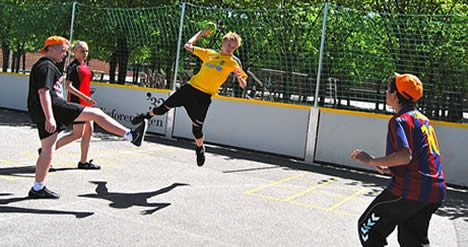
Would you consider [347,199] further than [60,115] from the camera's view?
Yes

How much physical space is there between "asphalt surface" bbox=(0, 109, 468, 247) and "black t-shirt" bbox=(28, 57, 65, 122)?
39.3 inches

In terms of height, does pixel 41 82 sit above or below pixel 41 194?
above

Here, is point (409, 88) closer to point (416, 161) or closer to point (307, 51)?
point (416, 161)

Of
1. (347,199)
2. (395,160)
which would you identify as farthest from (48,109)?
(347,199)

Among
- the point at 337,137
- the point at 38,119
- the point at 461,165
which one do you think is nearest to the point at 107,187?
the point at 38,119

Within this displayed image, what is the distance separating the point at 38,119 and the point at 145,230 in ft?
5.92

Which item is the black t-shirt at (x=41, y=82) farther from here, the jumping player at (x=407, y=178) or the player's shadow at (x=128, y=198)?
the jumping player at (x=407, y=178)

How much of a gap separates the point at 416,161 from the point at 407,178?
0.45 ft

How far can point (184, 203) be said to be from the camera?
18.2 ft

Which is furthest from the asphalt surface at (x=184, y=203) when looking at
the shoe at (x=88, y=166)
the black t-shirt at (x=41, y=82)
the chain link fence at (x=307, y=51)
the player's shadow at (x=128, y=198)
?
the chain link fence at (x=307, y=51)

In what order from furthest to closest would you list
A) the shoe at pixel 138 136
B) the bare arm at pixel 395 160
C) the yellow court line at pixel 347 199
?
the yellow court line at pixel 347 199 → the shoe at pixel 138 136 → the bare arm at pixel 395 160

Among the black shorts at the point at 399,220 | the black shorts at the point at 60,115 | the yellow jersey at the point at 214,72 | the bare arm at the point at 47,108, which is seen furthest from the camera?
the yellow jersey at the point at 214,72

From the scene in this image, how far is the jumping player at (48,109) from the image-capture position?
484 cm

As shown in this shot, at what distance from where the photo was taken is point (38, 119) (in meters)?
5.05
